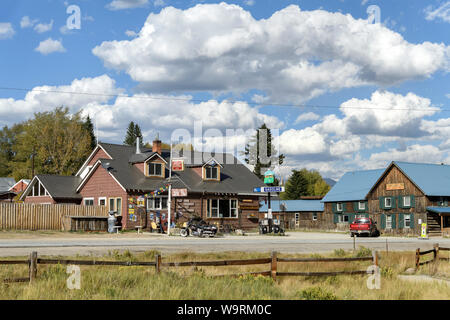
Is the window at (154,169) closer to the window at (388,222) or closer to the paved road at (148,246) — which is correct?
the paved road at (148,246)

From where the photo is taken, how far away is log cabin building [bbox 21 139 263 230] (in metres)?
46.3

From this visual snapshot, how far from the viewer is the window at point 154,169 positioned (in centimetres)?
4915

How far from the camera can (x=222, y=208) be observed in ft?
165

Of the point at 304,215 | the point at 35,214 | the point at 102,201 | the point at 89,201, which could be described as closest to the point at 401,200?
the point at 304,215

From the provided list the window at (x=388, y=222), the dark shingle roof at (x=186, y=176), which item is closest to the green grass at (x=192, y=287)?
the dark shingle roof at (x=186, y=176)

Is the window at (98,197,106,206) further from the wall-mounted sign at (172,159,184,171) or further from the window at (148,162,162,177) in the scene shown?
the wall-mounted sign at (172,159,184,171)

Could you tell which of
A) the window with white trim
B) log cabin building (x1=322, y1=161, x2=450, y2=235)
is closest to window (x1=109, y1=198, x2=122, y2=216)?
the window with white trim

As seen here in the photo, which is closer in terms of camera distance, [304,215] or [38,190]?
[38,190]

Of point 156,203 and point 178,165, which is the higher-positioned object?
point 178,165

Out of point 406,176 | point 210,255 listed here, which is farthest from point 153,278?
point 406,176

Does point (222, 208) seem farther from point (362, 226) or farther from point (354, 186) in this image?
point (354, 186)

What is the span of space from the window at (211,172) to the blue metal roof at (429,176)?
21.5 metres

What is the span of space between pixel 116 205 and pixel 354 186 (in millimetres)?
34209

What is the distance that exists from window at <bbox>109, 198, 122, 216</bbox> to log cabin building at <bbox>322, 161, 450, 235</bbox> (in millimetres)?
30480
